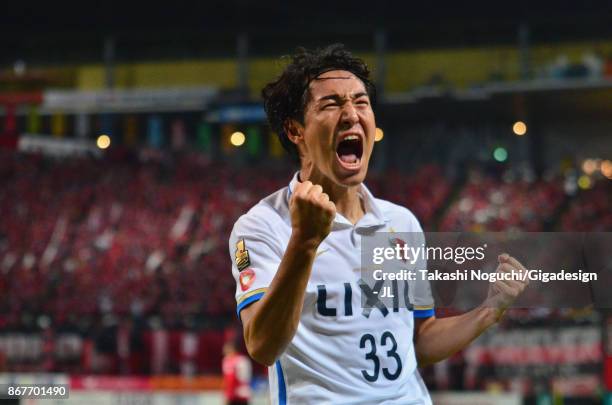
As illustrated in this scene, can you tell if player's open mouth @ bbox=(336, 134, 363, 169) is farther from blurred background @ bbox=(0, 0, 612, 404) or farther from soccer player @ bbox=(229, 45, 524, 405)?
blurred background @ bbox=(0, 0, 612, 404)

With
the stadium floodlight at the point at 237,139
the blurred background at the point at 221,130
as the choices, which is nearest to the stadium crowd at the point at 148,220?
the blurred background at the point at 221,130

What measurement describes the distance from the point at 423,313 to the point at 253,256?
0.69m

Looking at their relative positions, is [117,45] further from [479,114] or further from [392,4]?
[479,114]

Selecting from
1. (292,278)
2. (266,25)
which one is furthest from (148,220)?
(292,278)

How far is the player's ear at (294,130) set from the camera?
3.23 meters

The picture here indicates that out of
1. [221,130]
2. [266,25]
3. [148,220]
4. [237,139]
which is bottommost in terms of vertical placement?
[148,220]

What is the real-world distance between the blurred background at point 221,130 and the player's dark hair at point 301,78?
612 inches

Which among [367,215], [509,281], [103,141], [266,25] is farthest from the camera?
[266,25]

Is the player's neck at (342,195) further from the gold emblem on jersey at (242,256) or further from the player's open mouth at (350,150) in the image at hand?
Answer: the gold emblem on jersey at (242,256)

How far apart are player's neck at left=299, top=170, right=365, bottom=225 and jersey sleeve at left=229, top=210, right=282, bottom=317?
229mm

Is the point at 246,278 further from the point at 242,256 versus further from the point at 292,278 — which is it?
the point at 292,278

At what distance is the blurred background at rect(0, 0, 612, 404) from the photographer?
22766 millimetres

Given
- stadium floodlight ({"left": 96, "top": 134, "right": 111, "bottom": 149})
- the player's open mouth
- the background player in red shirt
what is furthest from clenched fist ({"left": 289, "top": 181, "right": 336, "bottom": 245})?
stadium floodlight ({"left": 96, "top": 134, "right": 111, "bottom": 149})

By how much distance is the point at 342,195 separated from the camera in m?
3.32
